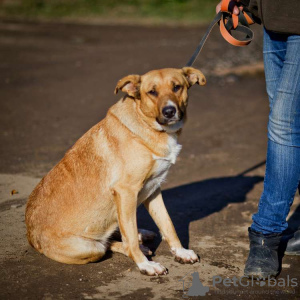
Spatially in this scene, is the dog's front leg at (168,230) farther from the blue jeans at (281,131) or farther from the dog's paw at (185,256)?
the blue jeans at (281,131)

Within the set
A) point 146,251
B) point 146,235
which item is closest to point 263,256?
point 146,251

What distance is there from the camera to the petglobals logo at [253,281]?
3457 millimetres

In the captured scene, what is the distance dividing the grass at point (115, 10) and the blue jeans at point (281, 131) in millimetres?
15753

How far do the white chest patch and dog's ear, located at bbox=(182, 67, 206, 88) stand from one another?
0.55 m

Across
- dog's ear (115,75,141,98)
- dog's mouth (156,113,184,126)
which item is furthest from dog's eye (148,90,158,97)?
dog's mouth (156,113,184,126)

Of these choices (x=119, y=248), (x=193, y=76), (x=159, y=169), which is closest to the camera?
(x=159, y=169)

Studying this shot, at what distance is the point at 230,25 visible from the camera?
4129 millimetres

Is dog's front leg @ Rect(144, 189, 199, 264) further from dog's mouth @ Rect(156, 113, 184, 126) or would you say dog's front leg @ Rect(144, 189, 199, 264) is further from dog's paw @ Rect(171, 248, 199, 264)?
dog's mouth @ Rect(156, 113, 184, 126)

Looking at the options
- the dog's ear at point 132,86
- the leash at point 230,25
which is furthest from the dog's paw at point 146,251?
the leash at point 230,25

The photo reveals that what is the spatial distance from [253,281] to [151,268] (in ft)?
2.34

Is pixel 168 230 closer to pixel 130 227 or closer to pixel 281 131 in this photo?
pixel 130 227

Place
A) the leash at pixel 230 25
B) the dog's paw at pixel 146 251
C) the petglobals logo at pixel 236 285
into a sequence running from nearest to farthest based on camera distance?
the petglobals logo at pixel 236 285 < the dog's paw at pixel 146 251 < the leash at pixel 230 25

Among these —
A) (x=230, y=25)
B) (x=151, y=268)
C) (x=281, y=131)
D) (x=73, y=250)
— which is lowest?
(x=151, y=268)

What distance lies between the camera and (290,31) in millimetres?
3336
